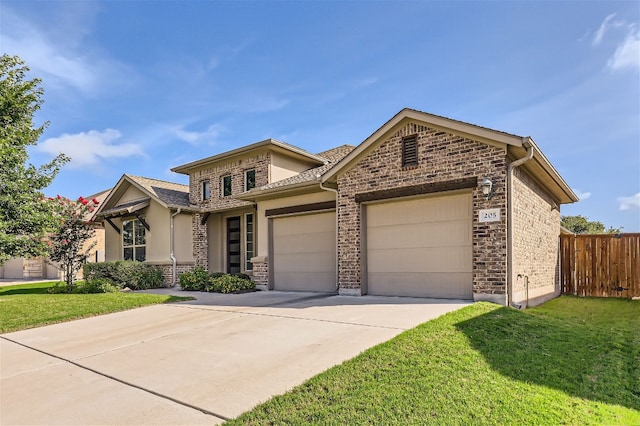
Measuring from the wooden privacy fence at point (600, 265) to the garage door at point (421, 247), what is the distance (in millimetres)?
6672

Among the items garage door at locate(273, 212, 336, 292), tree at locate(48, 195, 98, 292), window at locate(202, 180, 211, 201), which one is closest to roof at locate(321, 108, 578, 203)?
garage door at locate(273, 212, 336, 292)

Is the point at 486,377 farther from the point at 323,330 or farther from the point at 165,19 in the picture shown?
the point at 165,19

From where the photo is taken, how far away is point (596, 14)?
29.7 ft

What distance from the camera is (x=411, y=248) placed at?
31.2 feet

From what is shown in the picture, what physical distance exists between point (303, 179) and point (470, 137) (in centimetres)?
558

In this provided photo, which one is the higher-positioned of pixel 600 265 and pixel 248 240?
pixel 248 240

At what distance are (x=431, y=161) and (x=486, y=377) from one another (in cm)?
589

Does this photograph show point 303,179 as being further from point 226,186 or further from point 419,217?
point 226,186

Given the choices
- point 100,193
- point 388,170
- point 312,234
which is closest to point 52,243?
point 312,234

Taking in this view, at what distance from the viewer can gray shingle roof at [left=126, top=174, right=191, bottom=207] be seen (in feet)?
52.9

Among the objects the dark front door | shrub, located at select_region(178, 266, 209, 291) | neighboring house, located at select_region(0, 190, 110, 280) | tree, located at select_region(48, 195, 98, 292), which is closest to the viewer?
shrub, located at select_region(178, 266, 209, 291)

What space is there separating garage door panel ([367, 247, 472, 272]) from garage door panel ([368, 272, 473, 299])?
14 centimetres

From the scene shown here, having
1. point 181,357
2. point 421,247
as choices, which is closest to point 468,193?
point 421,247

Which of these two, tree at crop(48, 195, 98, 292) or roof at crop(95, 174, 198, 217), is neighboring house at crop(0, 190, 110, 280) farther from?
tree at crop(48, 195, 98, 292)
